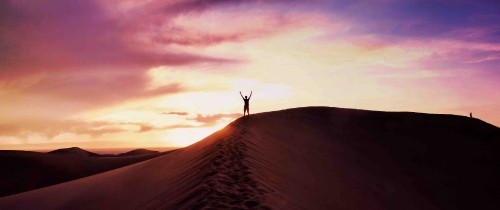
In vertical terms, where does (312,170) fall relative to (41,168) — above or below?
above

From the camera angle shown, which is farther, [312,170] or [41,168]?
[41,168]

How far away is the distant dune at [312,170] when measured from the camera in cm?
905

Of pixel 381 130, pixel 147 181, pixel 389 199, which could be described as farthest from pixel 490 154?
pixel 147 181

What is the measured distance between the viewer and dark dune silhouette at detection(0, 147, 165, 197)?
36.1m

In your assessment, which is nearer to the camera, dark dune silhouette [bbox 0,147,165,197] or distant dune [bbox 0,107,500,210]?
distant dune [bbox 0,107,500,210]

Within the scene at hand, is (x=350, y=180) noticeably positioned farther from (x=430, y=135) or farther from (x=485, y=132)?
(x=485, y=132)

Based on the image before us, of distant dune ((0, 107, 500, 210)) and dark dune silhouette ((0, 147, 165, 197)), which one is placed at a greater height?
distant dune ((0, 107, 500, 210))

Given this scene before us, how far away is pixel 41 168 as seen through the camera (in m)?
39.3

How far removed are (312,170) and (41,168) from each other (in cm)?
3444

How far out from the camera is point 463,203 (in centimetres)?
1738

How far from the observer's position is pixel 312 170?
1352 centimetres

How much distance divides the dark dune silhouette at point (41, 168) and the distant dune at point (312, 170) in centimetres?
2268

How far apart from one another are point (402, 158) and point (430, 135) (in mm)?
7237

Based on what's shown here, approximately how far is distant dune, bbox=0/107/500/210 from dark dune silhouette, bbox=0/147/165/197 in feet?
74.4
